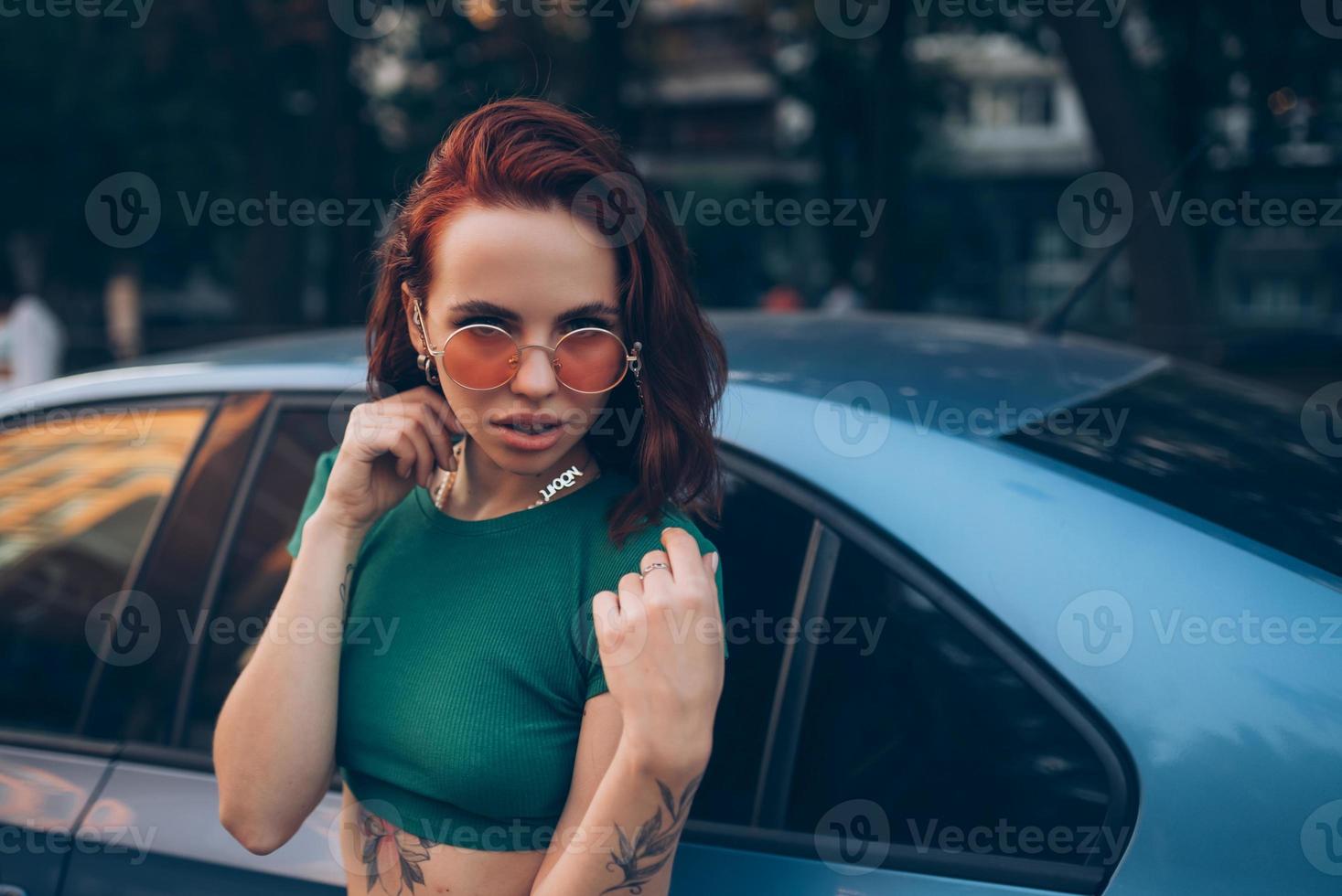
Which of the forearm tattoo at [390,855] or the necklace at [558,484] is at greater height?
the necklace at [558,484]

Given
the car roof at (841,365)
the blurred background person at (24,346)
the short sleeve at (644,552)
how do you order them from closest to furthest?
the short sleeve at (644,552)
the car roof at (841,365)
the blurred background person at (24,346)

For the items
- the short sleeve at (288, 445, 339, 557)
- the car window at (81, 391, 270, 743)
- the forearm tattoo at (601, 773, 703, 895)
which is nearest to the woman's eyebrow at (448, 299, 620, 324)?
the short sleeve at (288, 445, 339, 557)

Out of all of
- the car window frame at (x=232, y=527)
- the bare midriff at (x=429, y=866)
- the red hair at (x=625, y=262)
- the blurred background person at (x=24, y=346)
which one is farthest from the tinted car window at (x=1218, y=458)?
the blurred background person at (x=24, y=346)

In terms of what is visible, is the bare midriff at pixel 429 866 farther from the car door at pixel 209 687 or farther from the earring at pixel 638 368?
the earring at pixel 638 368

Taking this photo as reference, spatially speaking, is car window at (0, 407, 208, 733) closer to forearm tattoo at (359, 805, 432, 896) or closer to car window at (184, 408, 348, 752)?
car window at (184, 408, 348, 752)

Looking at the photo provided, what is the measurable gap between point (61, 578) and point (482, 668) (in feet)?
6.10

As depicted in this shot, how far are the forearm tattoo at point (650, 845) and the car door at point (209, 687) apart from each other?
2.26ft

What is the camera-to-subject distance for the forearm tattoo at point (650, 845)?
3.68 ft

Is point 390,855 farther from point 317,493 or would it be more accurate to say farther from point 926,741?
point 926,741

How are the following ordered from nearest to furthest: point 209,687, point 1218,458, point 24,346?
point 1218,458 < point 209,687 < point 24,346

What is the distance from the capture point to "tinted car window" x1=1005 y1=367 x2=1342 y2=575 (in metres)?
1.44

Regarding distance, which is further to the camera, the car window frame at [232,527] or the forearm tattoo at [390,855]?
the car window frame at [232,527]

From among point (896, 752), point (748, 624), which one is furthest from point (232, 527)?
point (896, 752)

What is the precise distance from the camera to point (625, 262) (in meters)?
1.30
